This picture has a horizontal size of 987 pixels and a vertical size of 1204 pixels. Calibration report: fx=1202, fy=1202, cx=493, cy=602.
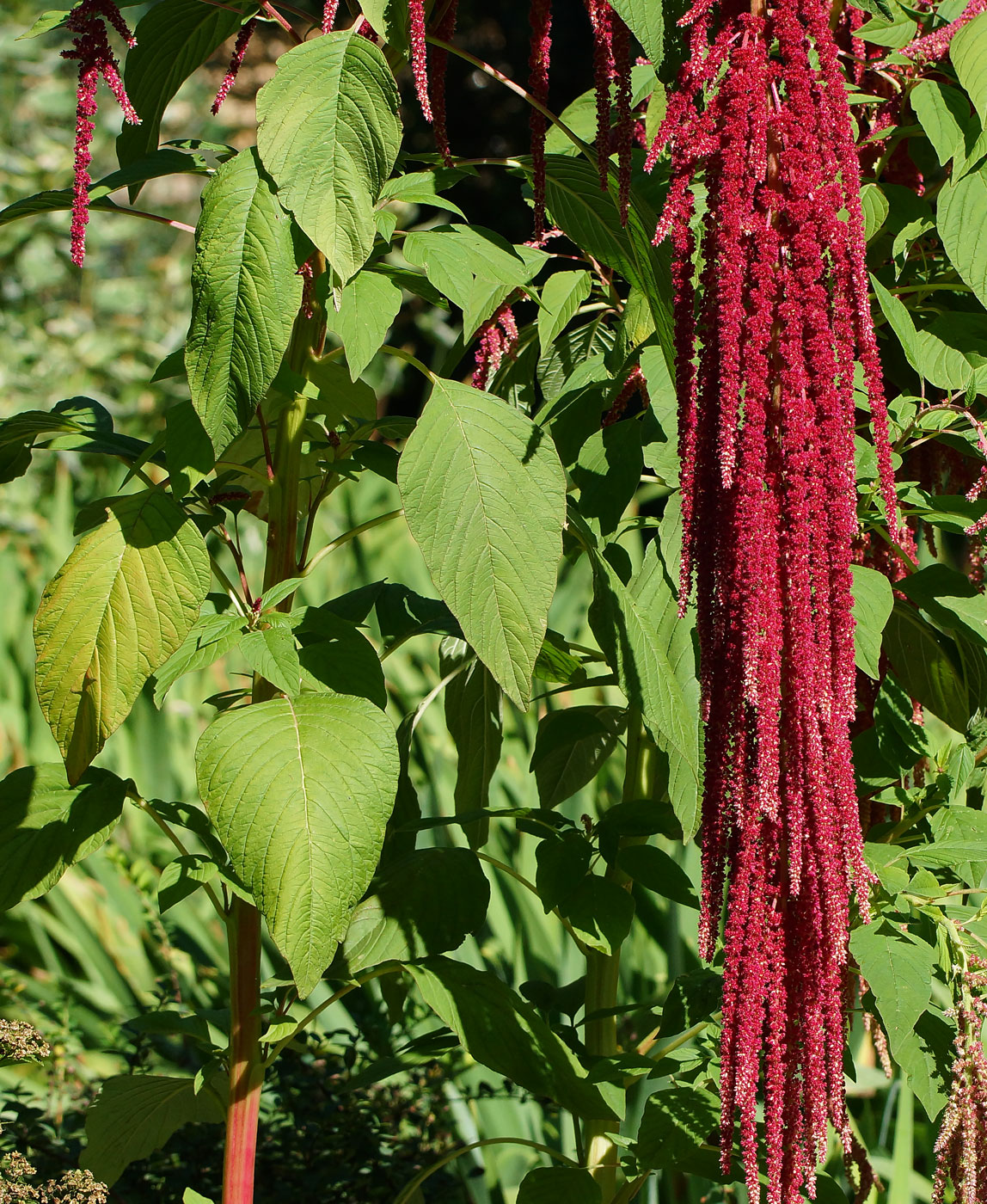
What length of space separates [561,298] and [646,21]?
1.07ft

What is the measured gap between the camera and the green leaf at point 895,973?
0.91m

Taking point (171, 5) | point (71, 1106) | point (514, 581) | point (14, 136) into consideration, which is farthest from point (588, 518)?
point (14, 136)

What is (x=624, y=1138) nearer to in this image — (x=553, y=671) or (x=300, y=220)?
(x=553, y=671)

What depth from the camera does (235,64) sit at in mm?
965

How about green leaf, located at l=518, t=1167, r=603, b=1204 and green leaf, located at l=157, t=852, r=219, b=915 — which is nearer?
green leaf, located at l=157, t=852, r=219, b=915

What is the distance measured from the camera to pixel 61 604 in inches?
35.5

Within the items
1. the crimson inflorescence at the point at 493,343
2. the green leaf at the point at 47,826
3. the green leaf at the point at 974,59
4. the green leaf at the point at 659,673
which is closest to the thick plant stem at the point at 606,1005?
the green leaf at the point at 659,673

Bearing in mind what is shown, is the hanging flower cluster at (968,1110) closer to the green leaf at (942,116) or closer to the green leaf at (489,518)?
the green leaf at (489,518)

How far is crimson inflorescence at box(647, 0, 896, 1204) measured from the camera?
0.73 meters

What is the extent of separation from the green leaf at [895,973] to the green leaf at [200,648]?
21.9 inches

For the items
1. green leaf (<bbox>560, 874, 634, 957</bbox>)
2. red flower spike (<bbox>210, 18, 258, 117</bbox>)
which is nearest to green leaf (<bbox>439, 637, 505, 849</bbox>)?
green leaf (<bbox>560, 874, 634, 957</bbox>)

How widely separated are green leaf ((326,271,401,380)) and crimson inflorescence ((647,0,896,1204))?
225mm

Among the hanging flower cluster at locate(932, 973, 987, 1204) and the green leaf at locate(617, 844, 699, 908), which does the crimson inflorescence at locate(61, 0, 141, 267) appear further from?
the hanging flower cluster at locate(932, 973, 987, 1204)

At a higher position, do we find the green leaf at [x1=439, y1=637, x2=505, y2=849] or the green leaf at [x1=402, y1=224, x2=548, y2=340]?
the green leaf at [x1=402, y1=224, x2=548, y2=340]
